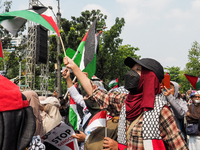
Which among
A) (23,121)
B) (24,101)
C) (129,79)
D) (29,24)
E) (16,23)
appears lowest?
(23,121)

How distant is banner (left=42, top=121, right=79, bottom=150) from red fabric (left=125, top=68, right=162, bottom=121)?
1.45 metres

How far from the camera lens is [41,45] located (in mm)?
17375

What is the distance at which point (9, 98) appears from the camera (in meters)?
1.59

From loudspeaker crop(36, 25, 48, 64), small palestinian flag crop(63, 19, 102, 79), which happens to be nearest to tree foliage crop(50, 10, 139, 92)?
loudspeaker crop(36, 25, 48, 64)

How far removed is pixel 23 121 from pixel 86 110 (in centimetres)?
243

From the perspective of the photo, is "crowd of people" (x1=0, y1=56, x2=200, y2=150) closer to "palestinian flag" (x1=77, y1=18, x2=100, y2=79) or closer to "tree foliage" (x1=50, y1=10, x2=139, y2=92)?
"palestinian flag" (x1=77, y1=18, x2=100, y2=79)

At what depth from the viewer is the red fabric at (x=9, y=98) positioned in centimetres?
156

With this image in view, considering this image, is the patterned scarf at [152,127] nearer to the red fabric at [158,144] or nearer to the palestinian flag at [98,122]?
the red fabric at [158,144]

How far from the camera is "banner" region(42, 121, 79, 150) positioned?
10.5 feet

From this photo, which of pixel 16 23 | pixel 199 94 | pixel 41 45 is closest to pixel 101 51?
pixel 41 45

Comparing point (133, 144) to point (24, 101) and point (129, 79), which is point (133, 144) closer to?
point (129, 79)

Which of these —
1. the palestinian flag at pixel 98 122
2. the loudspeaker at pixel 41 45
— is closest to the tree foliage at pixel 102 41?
the loudspeaker at pixel 41 45

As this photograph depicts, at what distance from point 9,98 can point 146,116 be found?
1.07 meters

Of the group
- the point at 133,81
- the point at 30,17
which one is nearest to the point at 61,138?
the point at 133,81
